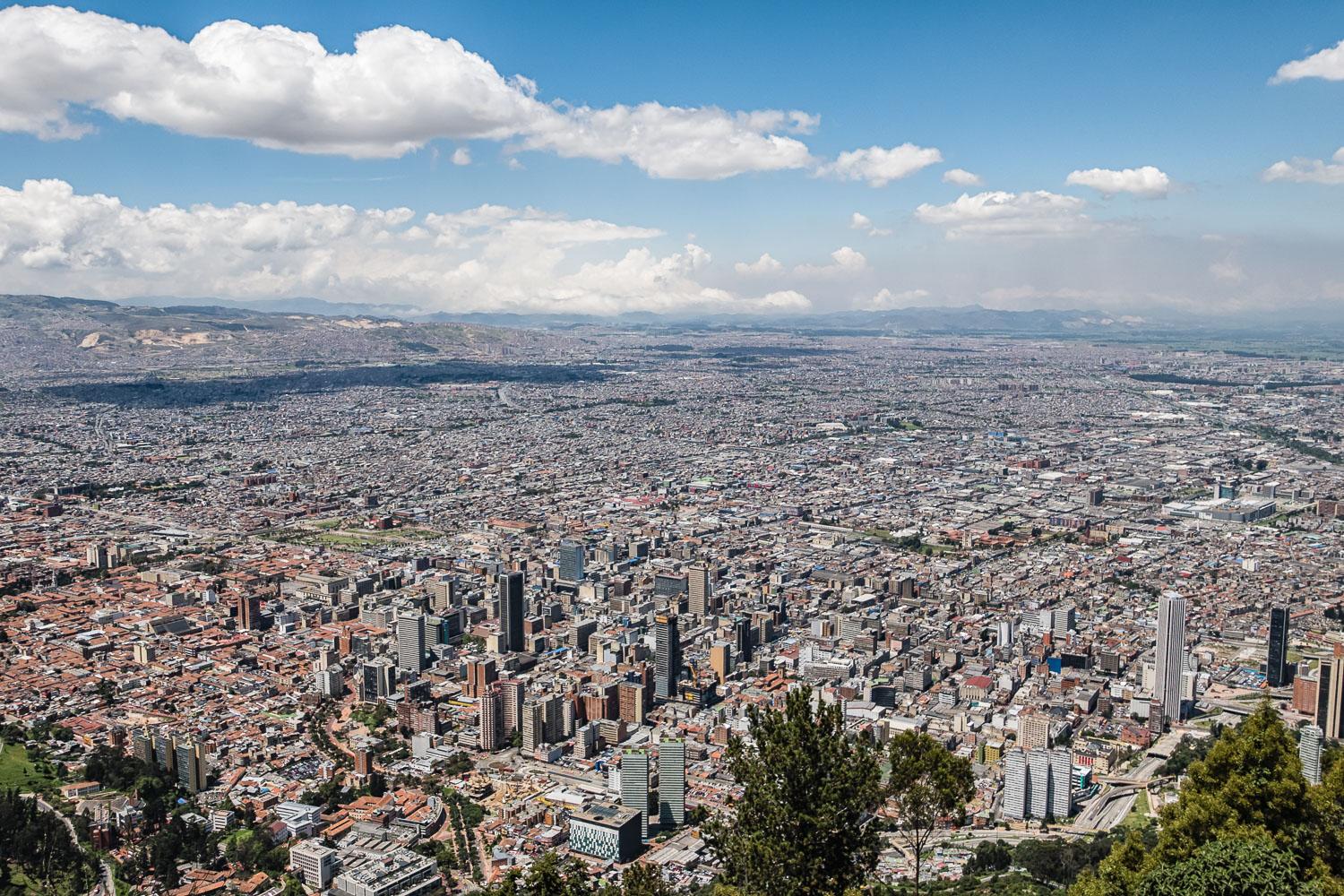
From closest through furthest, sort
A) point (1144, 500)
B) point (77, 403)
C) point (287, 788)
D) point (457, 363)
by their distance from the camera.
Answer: point (287, 788)
point (1144, 500)
point (77, 403)
point (457, 363)

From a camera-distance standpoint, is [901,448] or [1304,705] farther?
[901,448]

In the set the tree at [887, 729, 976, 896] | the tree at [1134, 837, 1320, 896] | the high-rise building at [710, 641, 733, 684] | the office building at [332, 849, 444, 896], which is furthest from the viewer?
the high-rise building at [710, 641, 733, 684]

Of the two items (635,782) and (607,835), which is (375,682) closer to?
(635,782)

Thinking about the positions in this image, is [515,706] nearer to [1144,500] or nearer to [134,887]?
[134,887]

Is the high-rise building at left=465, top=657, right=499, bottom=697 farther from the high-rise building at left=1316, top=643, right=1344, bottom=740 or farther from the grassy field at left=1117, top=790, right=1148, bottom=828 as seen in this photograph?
the high-rise building at left=1316, top=643, right=1344, bottom=740

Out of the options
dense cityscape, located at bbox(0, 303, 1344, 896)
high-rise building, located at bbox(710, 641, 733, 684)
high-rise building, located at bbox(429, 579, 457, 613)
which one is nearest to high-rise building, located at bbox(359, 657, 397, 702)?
dense cityscape, located at bbox(0, 303, 1344, 896)

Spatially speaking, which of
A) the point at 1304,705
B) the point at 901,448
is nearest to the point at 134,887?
the point at 1304,705

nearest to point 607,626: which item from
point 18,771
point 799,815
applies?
point 18,771
